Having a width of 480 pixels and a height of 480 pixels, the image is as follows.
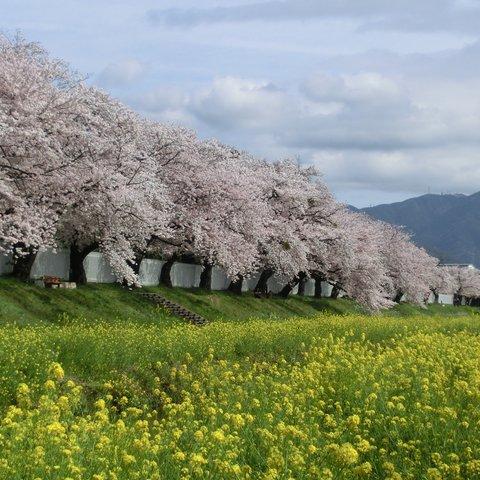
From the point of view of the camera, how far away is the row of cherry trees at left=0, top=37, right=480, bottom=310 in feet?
109

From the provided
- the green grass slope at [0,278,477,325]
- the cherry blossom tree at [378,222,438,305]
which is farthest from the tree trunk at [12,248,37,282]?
the cherry blossom tree at [378,222,438,305]

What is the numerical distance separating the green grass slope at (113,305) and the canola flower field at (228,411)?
38.1ft

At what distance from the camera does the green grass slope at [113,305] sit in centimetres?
3425

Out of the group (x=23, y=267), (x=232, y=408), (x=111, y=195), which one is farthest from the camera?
(x=23, y=267)

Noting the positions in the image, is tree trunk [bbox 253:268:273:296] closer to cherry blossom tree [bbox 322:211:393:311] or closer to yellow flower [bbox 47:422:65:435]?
cherry blossom tree [bbox 322:211:393:311]

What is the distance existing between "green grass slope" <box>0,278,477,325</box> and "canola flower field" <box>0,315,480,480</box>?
11.6 meters

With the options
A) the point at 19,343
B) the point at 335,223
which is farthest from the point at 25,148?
the point at 335,223

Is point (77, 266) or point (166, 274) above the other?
point (77, 266)

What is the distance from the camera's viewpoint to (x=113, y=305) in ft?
130

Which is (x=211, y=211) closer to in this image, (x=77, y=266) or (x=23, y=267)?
(x=77, y=266)

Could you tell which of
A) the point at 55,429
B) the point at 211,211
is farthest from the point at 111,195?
the point at 55,429

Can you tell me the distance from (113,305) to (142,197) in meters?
5.85

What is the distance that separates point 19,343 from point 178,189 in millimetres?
28243

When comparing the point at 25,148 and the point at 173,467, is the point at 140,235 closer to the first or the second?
the point at 25,148
